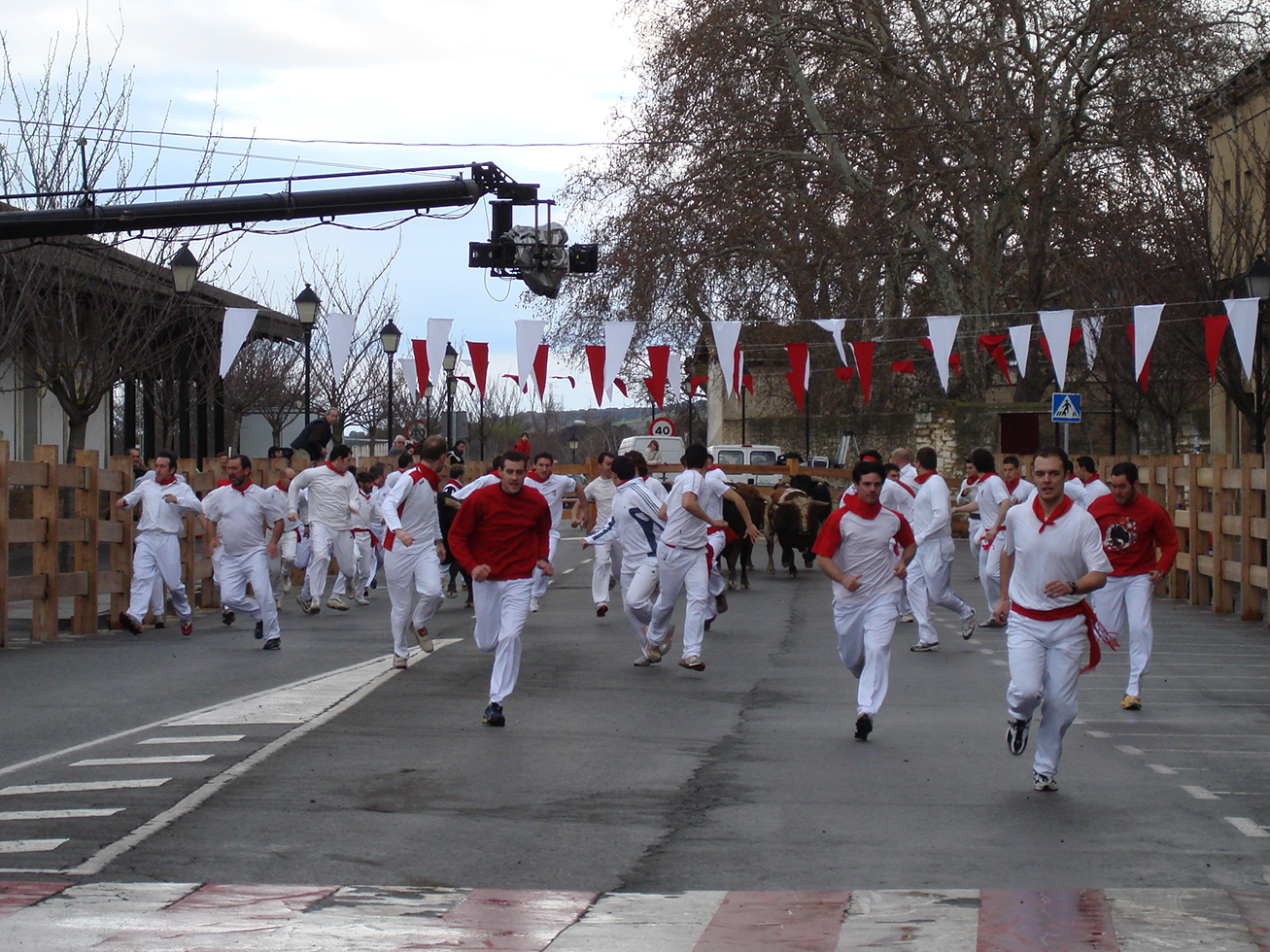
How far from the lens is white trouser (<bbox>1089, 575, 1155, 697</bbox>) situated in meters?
11.0

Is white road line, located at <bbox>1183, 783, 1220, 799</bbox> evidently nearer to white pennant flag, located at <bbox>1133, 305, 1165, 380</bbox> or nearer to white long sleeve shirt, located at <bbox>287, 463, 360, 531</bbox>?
white long sleeve shirt, located at <bbox>287, 463, 360, 531</bbox>

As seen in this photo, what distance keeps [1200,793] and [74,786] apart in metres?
5.74

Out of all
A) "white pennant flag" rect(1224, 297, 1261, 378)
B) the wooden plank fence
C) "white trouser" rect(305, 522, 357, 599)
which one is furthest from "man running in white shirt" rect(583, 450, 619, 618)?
"white pennant flag" rect(1224, 297, 1261, 378)

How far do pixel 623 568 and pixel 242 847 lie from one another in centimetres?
858

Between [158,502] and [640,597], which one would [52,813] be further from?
[158,502]

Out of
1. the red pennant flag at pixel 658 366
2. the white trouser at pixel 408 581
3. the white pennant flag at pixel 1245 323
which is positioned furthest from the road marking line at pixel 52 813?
the red pennant flag at pixel 658 366

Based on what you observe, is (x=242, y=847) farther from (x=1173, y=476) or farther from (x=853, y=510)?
(x=1173, y=476)

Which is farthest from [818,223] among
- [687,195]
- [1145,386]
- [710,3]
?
[1145,386]

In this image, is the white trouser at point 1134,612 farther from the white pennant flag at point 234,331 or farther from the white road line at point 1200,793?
the white pennant flag at point 234,331

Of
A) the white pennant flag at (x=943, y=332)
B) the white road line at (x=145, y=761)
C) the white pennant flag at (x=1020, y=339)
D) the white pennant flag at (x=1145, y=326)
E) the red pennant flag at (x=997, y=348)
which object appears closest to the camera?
the white road line at (x=145, y=761)

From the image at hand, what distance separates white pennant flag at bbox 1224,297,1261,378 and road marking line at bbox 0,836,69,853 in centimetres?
1802

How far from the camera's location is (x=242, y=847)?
6.73 metres

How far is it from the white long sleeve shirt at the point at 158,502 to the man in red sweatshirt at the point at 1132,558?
9.29 metres

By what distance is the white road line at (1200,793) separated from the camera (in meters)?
7.94
